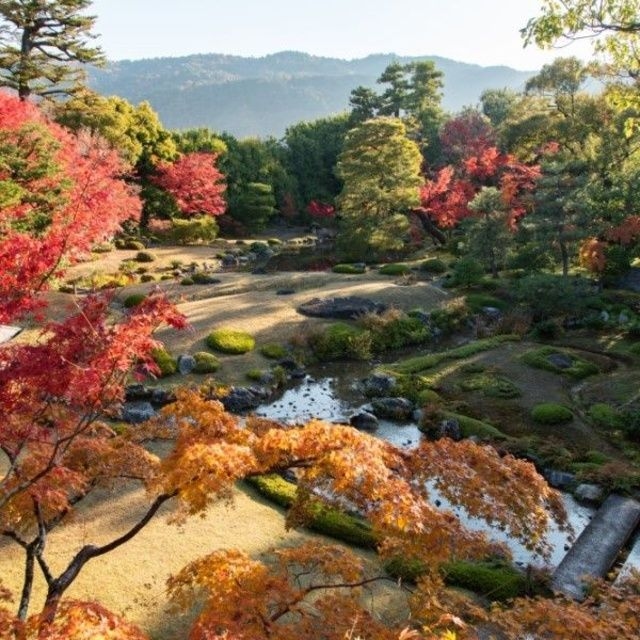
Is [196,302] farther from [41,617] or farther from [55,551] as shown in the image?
[41,617]

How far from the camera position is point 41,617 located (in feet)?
15.4

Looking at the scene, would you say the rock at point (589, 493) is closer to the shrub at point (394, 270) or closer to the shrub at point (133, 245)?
the shrub at point (394, 270)

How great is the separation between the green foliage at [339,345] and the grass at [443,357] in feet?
4.95

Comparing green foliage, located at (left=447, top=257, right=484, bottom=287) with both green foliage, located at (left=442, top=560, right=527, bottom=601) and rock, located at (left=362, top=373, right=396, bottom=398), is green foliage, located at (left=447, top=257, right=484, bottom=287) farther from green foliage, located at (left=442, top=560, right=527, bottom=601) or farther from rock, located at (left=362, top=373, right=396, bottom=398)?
green foliage, located at (left=442, top=560, right=527, bottom=601)

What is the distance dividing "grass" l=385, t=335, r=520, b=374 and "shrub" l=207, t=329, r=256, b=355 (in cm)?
502

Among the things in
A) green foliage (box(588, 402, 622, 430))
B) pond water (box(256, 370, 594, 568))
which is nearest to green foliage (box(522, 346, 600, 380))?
green foliage (box(588, 402, 622, 430))

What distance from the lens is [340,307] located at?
80.9 ft

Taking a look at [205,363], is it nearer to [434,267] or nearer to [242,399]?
[242,399]

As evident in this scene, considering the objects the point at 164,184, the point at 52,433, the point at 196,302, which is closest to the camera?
the point at 52,433

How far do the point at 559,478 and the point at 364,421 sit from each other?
526 cm

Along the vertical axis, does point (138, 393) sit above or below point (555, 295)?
below

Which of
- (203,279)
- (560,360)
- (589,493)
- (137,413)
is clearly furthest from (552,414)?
Result: (203,279)

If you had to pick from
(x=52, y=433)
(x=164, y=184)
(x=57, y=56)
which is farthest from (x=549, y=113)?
(x=52, y=433)

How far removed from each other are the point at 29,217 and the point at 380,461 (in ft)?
66.9
